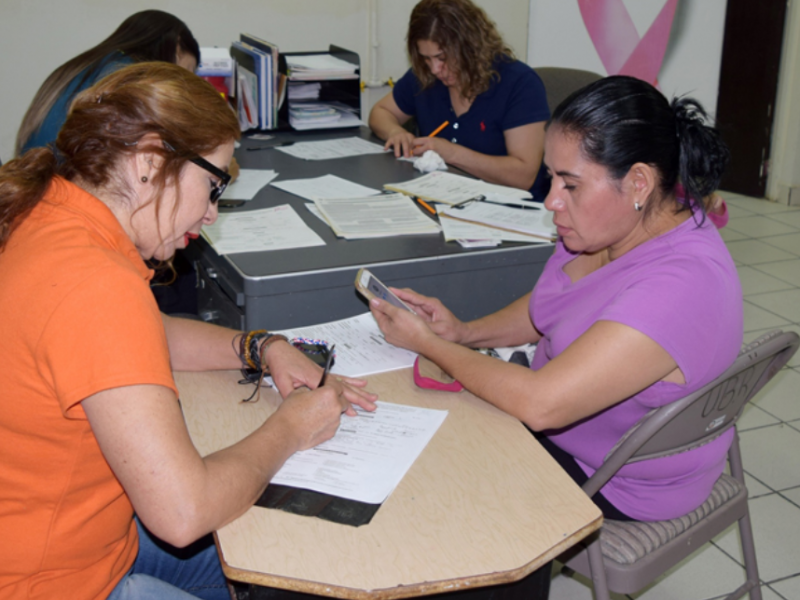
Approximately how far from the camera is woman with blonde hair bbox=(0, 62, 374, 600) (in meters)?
0.86

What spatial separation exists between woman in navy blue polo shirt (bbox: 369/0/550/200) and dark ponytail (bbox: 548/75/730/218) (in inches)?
48.9

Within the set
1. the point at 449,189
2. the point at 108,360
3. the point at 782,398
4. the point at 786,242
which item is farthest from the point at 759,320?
the point at 108,360

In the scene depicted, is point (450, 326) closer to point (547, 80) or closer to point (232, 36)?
point (547, 80)

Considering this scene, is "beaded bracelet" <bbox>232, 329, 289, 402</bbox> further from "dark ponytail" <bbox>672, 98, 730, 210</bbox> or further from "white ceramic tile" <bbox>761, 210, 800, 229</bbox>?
"white ceramic tile" <bbox>761, 210, 800, 229</bbox>

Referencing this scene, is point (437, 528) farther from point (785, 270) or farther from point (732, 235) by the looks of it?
point (732, 235)

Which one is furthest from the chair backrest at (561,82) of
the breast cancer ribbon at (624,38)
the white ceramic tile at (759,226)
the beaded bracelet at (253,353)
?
the white ceramic tile at (759,226)

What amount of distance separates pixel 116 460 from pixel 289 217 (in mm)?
1199

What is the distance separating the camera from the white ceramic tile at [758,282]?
3.62 metres

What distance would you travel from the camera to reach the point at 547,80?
296 centimetres

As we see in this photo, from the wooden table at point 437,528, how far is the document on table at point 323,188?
3.57ft

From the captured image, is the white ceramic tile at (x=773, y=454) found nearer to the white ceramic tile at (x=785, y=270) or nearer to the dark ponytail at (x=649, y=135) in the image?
the dark ponytail at (x=649, y=135)

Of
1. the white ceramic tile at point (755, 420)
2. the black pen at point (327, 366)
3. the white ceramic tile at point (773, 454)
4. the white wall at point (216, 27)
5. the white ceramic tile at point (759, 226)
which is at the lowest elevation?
the white ceramic tile at point (773, 454)

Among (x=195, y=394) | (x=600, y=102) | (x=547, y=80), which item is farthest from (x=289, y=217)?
(x=547, y=80)

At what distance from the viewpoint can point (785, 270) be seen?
12.6 feet
